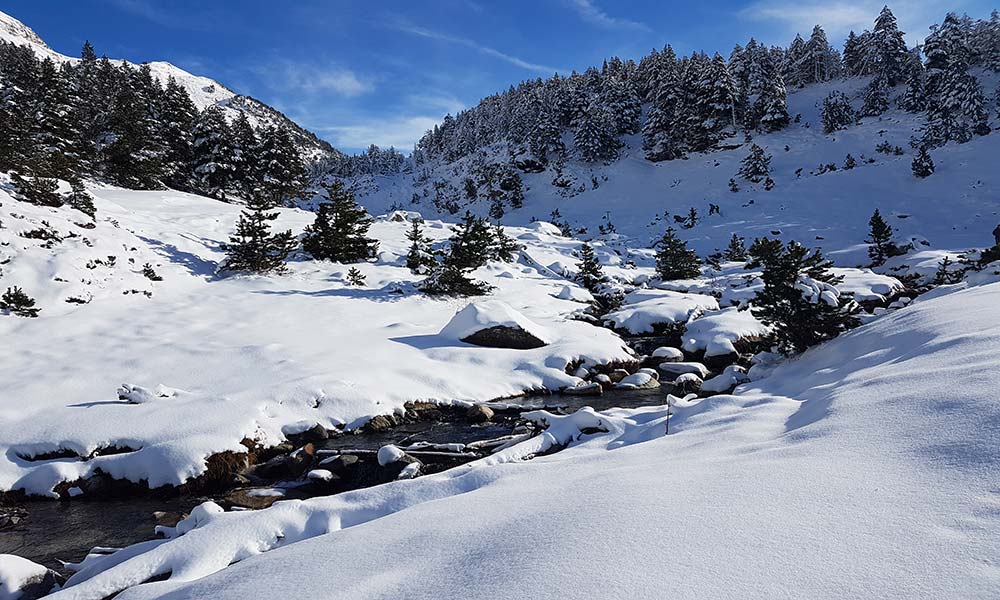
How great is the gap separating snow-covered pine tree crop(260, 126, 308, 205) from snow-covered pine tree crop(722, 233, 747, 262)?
3773 cm

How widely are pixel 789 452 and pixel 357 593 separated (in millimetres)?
4236

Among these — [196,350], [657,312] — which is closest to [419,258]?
[657,312]

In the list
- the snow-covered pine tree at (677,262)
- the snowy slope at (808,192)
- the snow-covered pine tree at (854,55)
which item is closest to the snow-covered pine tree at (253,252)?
the snow-covered pine tree at (677,262)

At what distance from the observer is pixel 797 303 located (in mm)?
13023

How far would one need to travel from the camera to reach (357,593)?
3248 millimetres

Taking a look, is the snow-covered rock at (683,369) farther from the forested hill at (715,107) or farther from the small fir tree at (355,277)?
the forested hill at (715,107)

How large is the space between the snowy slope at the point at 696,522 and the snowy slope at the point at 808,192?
1224 inches

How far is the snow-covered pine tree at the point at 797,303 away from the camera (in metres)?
12.9

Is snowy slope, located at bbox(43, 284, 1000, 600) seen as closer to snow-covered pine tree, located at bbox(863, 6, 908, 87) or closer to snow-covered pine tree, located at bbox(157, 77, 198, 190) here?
snow-covered pine tree, located at bbox(157, 77, 198, 190)

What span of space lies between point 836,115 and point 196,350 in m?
63.8

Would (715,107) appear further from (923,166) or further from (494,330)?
(494,330)

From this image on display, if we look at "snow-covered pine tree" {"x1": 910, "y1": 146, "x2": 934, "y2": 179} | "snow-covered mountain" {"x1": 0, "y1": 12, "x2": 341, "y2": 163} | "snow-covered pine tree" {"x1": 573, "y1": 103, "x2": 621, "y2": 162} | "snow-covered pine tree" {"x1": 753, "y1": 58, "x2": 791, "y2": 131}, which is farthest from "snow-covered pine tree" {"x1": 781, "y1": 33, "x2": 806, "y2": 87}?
"snow-covered mountain" {"x1": 0, "y1": 12, "x2": 341, "y2": 163}

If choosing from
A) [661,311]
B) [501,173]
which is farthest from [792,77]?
[661,311]

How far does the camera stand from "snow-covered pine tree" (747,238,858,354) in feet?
42.3
